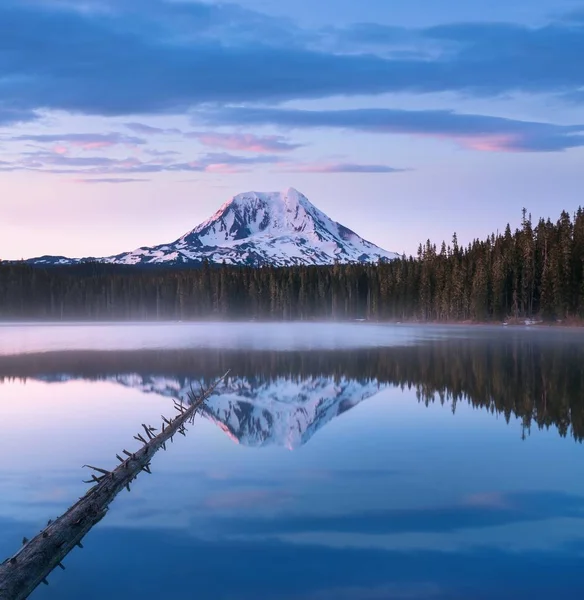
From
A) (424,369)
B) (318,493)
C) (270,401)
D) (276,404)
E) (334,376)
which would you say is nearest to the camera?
(318,493)

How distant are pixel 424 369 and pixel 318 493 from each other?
28339 mm

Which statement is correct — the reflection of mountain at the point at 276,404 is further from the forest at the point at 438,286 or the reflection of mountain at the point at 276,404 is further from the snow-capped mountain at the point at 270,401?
the forest at the point at 438,286

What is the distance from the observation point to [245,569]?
10180mm

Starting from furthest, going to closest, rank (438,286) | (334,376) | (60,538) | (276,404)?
(438,286) < (334,376) < (276,404) < (60,538)

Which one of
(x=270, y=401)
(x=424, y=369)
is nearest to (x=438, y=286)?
(x=424, y=369)

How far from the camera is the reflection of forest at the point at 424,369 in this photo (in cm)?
2739

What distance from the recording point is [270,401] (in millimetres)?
29938

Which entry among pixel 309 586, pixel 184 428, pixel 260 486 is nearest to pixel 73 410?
pixel 184 428

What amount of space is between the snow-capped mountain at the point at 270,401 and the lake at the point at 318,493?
6.0 inches

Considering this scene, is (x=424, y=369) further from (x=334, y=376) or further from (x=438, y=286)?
(x=438, y=286)

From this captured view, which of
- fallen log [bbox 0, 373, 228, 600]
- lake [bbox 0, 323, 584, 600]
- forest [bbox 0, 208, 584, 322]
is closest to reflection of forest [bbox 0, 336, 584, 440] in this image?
lake [bbox 0, 323, 584, 600]

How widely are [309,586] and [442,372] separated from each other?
102 ft

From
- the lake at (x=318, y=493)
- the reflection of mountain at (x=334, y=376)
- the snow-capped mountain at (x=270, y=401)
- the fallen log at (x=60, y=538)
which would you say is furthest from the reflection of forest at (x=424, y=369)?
the fallen log at (x=60, y=538)

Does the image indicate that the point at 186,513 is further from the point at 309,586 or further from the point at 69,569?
the point at 309,586
